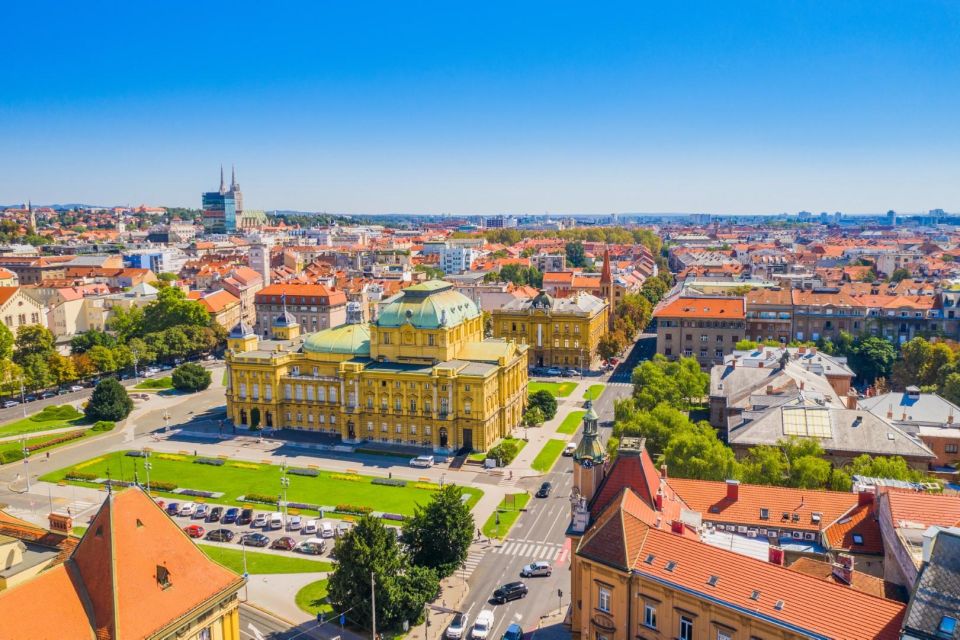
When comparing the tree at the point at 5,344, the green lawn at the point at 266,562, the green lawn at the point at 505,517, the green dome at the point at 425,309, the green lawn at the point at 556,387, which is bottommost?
the green lawn at the point at 266,562

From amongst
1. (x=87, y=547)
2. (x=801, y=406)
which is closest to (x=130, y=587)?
(x=87, y=547)

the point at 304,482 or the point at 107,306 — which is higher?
the point at 107,306

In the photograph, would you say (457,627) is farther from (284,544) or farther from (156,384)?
(156,384)

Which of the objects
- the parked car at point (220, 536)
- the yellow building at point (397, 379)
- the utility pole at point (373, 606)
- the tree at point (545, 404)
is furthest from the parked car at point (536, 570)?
the tree at point (545, 404)

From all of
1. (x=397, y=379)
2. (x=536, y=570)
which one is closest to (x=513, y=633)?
(x=536, y=570)

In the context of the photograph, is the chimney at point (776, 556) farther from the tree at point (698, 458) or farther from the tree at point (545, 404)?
the tree at point (545, 404)

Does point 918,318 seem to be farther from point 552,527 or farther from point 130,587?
point 130,587

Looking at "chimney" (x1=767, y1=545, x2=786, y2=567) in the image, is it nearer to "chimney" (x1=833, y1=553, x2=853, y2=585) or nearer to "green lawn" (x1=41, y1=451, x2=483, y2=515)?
"chimney" (x1=833, y1=553, x2=853, y2=585)

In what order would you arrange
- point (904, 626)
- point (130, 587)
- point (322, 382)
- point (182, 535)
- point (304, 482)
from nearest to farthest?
point (904, 626) → point (130, 587) → point (182, 535) → point (304, 482) → point (322, 382)
